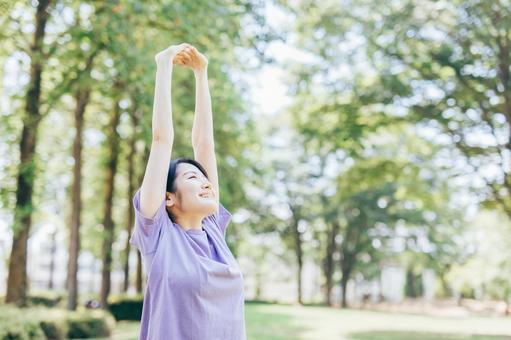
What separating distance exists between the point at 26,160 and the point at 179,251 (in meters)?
12.2

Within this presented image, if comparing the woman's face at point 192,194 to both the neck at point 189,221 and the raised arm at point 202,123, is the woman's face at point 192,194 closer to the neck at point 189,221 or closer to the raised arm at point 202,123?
the neck at point 189,221

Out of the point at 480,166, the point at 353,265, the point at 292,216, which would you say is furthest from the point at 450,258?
the point at 480,166

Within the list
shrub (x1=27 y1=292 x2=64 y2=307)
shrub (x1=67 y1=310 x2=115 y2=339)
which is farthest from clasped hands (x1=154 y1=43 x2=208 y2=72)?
shrub (x1=27 y1=292 x2=64 y2=307)

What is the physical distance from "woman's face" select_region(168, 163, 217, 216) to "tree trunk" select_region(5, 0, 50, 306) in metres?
11.4

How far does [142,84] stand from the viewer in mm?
11367

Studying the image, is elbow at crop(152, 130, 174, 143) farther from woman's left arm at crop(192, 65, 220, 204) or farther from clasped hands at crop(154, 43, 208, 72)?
woman's left arm at crop(192, 65, 220, 204)

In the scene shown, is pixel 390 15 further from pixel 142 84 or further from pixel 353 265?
pixel 353 265

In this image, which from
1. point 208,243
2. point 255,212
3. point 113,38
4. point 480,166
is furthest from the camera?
point 255,212

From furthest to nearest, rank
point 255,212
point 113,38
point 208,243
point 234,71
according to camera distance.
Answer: point 255,212
point 234,71
point 113,38
point 208,243

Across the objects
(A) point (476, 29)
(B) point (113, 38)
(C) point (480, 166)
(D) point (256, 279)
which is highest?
(A) point (476, 29)

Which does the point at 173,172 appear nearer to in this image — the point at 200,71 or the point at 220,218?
the point at 220,218

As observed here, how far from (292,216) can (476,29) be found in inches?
1041

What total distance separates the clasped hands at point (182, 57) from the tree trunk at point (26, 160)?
A: 36.7 feet

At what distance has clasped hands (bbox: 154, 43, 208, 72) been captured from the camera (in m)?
2.47
